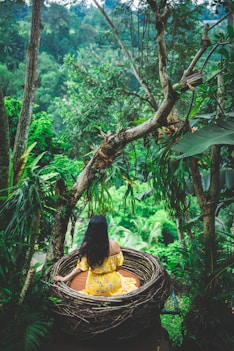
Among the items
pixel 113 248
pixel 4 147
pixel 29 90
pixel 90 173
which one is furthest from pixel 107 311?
pixel 29 90

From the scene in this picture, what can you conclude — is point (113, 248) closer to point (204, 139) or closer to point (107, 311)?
point (107, 311)

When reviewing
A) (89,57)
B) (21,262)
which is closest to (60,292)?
(21,262)

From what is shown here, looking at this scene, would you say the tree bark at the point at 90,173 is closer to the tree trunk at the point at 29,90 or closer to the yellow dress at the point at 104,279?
the yellow dress at the point at 104,279

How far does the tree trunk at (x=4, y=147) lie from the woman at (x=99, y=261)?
84 centimetres

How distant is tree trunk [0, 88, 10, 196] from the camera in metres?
2.44

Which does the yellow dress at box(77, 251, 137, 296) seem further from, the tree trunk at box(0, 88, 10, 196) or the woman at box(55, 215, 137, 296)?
the tree trunk at box(0, 88, 10, 196)

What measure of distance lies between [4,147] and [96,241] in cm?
108

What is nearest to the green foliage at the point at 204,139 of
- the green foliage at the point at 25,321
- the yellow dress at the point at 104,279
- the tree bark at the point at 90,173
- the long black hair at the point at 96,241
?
the tree bark at the point at 90,173

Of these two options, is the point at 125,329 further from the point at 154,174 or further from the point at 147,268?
the point at 154,174

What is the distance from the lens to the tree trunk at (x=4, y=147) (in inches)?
95.9

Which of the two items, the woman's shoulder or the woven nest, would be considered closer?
the woven nest

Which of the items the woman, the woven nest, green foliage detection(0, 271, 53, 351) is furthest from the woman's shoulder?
green foliage detection(0, 271, 53, 351)

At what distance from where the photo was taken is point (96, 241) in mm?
2410

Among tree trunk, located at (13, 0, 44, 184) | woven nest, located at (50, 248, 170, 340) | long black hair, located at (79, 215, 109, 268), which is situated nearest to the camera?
woven nest, located at (50, 248, 170, 340)
